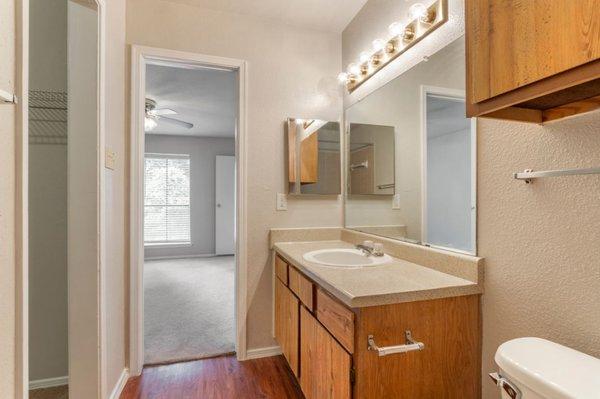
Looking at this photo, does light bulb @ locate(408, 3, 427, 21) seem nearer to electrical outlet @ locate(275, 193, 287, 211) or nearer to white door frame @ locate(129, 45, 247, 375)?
white door frame @ locate(129, 45, 247, 375)

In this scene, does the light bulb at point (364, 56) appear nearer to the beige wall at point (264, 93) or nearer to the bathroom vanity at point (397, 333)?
the beige wall at point (264, 93)

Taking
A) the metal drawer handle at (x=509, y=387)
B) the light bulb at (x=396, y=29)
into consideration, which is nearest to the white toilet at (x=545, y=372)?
the metal drawer handle at (x=509, y=387)

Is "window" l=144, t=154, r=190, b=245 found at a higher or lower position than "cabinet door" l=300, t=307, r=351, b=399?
higher

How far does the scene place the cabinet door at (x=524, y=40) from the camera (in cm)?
63

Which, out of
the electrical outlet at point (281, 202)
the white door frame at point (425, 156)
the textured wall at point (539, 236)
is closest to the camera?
the textured wall at point (539, 236)

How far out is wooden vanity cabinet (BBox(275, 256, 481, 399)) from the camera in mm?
1054

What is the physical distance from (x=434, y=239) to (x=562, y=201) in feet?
1.89

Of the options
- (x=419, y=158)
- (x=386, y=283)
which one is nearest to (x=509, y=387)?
(x=386, y=283)

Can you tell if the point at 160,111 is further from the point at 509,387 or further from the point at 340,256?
the point at 509,387

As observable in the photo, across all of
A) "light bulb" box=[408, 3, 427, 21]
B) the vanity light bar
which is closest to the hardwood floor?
the vanity light bar

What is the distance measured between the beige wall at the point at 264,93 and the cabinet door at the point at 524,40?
1.52 meters

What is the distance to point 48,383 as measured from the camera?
1844 mm

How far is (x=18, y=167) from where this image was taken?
829 mm

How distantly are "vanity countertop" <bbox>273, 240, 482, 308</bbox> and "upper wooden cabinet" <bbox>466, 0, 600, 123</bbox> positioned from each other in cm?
62
